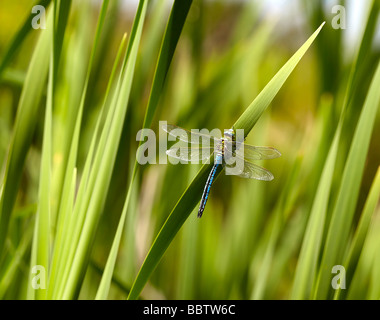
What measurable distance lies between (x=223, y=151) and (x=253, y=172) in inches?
3.7

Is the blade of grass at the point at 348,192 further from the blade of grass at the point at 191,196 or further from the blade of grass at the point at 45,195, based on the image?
the blade of grass at the point at 45,195

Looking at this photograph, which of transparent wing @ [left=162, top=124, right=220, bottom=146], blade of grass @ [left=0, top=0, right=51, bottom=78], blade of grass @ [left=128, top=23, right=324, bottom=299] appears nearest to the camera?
blade of grass @ [left=128, top=23, right=324, bottom=299]

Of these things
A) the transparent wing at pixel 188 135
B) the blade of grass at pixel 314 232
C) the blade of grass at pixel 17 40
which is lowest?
the blade of grass at pixel 314 232

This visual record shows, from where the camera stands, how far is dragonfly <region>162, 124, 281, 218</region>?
0.76 m

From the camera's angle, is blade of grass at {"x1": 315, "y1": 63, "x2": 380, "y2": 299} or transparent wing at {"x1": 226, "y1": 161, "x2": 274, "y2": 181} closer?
blade of grass at {"x1": 315, "y1": 63, "x2": 380, "y2": 299}

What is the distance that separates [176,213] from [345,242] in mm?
241

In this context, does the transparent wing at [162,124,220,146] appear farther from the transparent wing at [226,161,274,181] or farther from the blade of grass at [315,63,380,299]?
the blade of grass at [315,63,380,299]

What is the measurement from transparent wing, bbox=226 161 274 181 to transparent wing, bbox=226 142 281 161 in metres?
0.02

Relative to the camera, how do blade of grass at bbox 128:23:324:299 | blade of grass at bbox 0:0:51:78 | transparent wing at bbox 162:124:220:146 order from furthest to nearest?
transparent wing at bbox 162:124:220:146 < blade of grass at bbox 0:0:51:78 < blade of grass at bbox 128:23:324:299

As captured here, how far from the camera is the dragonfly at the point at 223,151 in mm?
763

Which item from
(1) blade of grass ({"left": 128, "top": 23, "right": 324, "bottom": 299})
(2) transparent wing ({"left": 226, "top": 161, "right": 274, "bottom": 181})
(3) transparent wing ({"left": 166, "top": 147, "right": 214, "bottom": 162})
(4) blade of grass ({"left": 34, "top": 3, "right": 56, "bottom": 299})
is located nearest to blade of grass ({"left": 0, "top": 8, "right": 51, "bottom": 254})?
(4) blade of grass ({"left": 34, "top": 3, "right": 56, "bottom": 299})

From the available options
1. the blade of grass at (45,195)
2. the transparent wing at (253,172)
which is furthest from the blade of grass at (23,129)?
the transparent wing at (253,172)

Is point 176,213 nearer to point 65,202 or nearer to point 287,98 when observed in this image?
point 65,202
